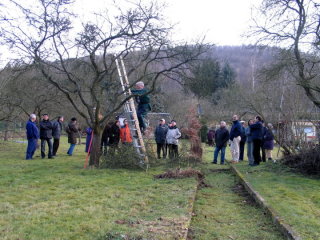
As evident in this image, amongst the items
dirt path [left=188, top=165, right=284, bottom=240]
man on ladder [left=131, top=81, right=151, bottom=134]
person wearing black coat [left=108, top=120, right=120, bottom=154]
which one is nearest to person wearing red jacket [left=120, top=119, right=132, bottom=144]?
person wearing black coat [left=108, top=120, right=120, bottom=154]

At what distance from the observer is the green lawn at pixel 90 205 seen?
498 centimetres

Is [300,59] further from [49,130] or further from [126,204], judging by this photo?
[49,130]

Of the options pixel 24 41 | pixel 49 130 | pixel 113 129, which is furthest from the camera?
pixel 49 130

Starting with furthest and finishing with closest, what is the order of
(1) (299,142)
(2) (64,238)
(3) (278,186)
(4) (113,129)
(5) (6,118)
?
(5) (6,118) → (4) (113,129) → (1) (299,142) → (3) (278,186) → (2) (64,238)

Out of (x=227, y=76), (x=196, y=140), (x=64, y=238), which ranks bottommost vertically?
(x=64, y=238)

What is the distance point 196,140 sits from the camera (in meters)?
13.9

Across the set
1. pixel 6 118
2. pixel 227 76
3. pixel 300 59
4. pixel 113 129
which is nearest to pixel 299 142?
pixel 300 59

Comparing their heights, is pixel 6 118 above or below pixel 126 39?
below

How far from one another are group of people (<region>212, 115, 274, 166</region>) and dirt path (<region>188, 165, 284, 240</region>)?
4.07m

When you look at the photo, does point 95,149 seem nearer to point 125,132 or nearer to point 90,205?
point 125,132

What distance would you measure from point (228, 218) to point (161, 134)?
901 centimetres

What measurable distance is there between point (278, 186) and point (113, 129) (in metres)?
7.02

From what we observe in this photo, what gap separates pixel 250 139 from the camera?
1408cm

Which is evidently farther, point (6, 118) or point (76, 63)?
point (6, 118)
